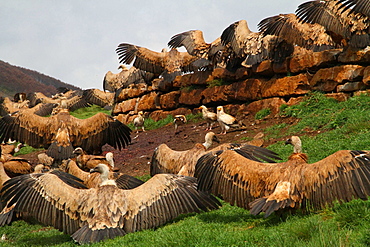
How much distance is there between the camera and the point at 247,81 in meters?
16.6

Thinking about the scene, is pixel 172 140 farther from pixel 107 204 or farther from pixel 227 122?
pixel 107 204

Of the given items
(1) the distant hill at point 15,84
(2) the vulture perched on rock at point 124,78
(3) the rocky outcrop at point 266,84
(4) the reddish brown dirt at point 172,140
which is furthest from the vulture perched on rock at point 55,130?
(1) the distant hill at point 15,84

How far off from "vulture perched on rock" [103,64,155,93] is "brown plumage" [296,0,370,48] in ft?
32.8

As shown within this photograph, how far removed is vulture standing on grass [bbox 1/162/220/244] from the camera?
6.69m

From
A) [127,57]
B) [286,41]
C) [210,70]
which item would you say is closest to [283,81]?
[286,41]

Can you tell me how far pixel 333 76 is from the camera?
14078mm

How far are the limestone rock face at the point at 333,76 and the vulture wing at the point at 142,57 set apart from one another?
8.27 metres

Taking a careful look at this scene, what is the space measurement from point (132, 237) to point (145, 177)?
508 centimetres

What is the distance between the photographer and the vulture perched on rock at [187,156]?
309 inches

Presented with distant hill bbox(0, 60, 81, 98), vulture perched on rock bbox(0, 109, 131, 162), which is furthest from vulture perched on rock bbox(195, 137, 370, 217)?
distant hill bbox(0, 60, 81, 98)

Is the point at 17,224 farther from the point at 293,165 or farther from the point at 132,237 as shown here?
the point at 293,165

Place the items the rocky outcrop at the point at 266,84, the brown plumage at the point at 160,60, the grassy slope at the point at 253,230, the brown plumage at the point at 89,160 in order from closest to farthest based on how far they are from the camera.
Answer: the grassy slope at the point at 253,230
the brown plumage at the point at 89,160
the rocky outcrop at the point at 266,84
the brown plumage at the point at 160,60

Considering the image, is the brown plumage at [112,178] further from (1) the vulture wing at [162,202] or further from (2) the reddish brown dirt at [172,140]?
(2) the reddish brown dirt at [172,140]

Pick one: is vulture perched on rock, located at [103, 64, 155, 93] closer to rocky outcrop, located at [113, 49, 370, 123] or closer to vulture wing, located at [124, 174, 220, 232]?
rocky outcrop, located at [113, 49, 370, 123]
